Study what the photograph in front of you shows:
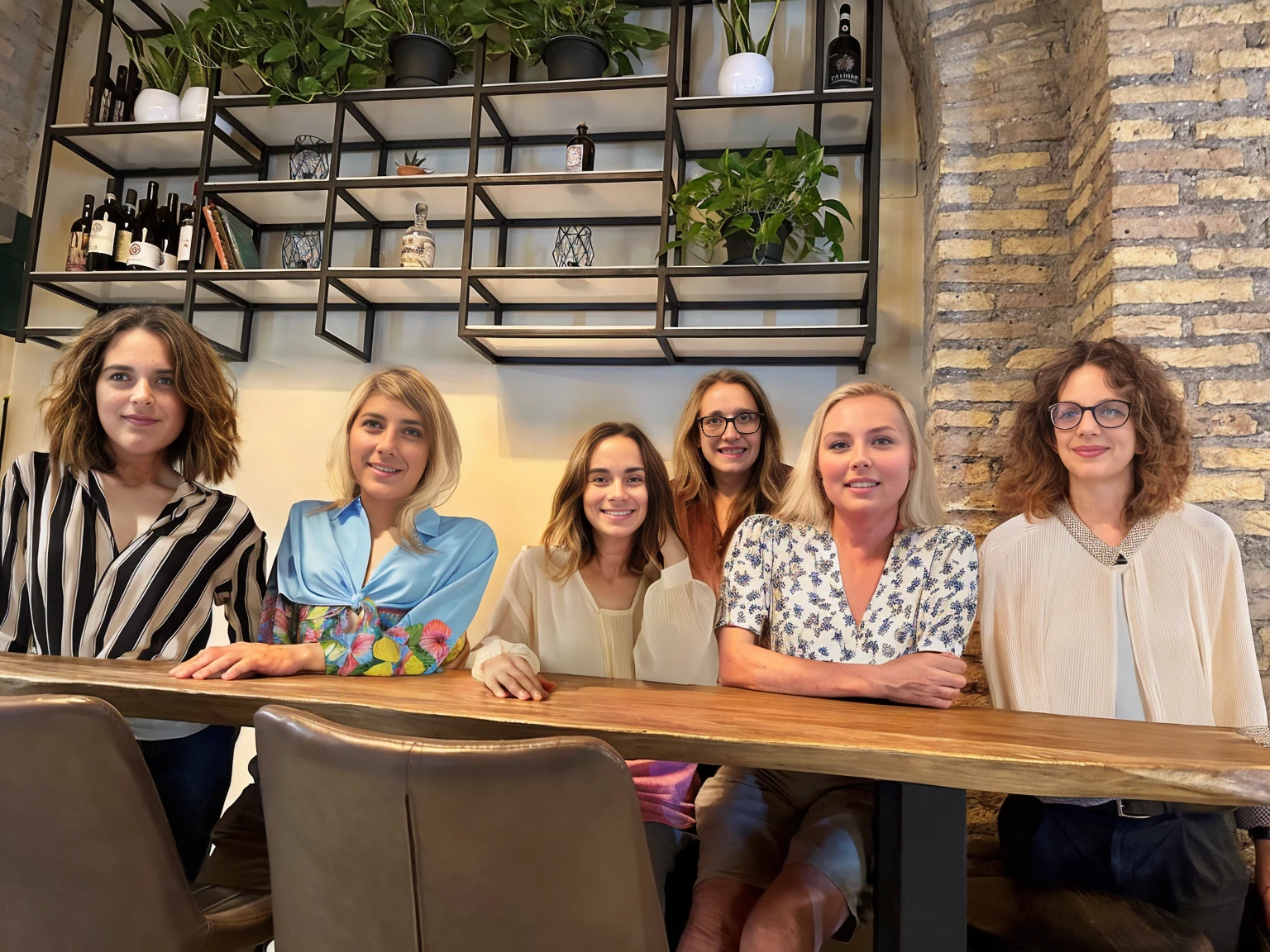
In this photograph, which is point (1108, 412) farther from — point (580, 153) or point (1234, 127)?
point (580, 153)

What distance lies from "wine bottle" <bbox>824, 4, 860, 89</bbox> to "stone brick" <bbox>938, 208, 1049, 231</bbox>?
0.53 metres

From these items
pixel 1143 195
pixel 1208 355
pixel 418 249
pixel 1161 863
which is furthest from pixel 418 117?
pixel 1161 863

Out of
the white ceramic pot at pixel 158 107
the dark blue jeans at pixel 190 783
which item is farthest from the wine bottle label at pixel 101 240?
the dark blue jeans at pixel 190 783

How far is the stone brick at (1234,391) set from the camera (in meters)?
1.98

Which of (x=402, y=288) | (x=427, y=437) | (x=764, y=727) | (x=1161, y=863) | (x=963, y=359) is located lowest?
(x=1161, y=863)

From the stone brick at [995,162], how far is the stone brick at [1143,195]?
383mm

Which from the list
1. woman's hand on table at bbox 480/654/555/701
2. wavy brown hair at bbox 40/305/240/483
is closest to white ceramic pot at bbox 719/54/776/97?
wavy brown hair at bbox 40/305/240/483

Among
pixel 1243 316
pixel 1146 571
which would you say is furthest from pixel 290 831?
pixel 1243 316

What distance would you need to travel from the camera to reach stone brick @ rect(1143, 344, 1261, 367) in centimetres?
199

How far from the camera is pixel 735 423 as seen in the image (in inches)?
83.7

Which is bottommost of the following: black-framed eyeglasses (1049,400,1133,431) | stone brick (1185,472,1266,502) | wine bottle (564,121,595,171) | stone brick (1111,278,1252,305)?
stone brick (1185,472,1266,502)

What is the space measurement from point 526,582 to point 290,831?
977 millimetres

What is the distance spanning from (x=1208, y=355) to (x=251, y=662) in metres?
2.18

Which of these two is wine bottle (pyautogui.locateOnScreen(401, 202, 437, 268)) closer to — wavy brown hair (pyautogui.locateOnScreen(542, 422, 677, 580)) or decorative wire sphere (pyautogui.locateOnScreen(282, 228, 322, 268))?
decorative wire sphere (pyautogui.locateOnScreen(282, 228, 322, 268))
